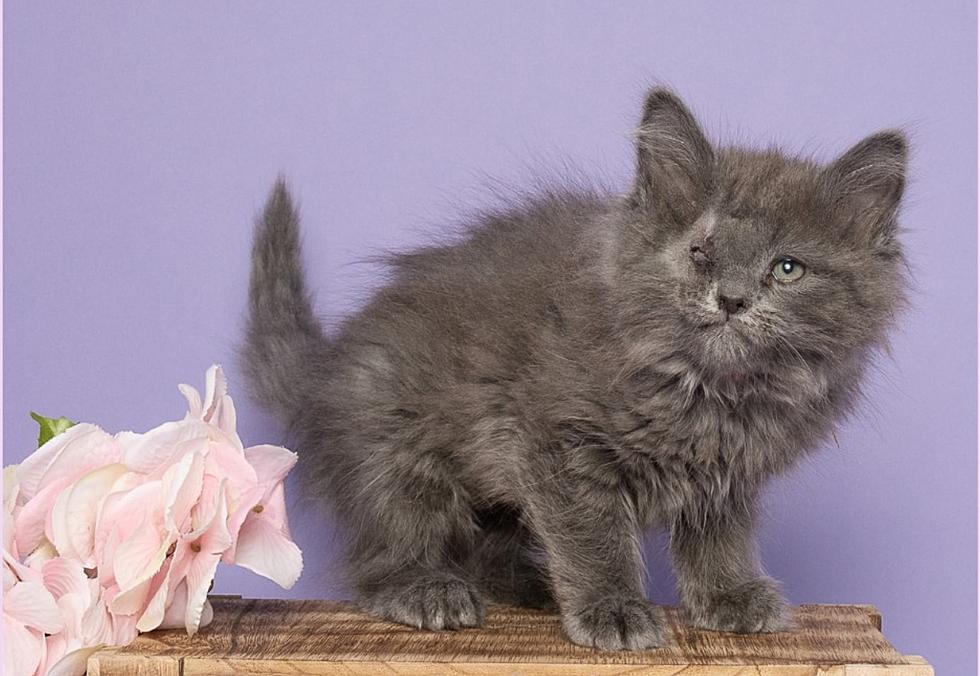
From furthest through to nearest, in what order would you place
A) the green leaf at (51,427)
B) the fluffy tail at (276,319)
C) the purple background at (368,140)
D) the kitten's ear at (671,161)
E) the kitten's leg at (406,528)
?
the purple background at (368,140)
the fluffy tail at (276,319)
the kitten's leg at (406,528)
the green leaf at (51,427)
the kitten's ear at (671,161)

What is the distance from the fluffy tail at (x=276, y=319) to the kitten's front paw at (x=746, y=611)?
0.85 m

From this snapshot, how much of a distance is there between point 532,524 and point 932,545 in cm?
105

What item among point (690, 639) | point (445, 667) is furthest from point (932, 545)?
point (445, 667)

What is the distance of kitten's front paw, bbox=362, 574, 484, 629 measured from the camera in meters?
1.96

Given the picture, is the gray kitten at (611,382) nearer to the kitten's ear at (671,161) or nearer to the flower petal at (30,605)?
the kitten's ear at (671,161)

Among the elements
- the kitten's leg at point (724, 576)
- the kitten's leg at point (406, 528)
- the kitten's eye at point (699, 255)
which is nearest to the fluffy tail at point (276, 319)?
the kitten's leg at point (406, 528)

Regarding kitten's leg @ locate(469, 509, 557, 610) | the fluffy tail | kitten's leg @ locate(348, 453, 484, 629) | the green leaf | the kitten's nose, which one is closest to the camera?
the kitten's nose

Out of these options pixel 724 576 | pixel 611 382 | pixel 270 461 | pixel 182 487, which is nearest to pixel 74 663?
pixel 182 487

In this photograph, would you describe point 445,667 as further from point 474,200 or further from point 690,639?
point 474,200

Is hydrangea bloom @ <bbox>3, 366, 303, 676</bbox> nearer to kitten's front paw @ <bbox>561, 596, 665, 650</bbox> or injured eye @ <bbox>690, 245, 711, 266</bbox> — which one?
kitten's front paw @ <bbox>561, 596, 665, 650</bbox>

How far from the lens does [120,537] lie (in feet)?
5.92

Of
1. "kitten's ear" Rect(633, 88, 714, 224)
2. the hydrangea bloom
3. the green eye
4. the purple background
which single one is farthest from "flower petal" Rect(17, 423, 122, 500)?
the green eye

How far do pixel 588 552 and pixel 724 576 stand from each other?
28cm

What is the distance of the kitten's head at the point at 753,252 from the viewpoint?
1.69 metres
